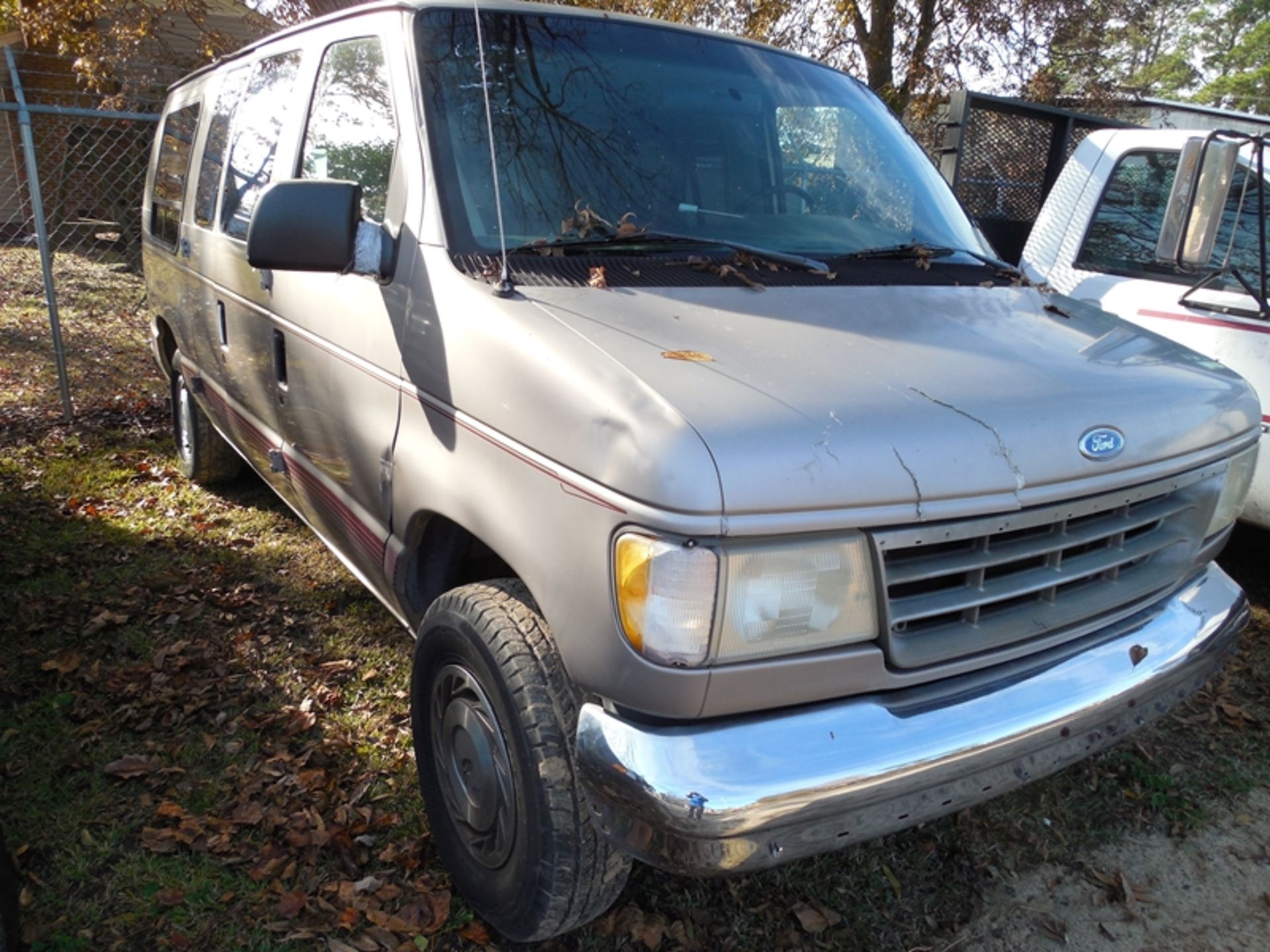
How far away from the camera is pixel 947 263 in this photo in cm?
296

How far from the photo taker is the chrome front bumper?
170 centimetres

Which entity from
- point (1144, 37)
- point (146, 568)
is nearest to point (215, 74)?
point (146, 568)

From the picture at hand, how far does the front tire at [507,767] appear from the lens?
2.00 m

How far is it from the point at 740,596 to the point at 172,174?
14.6 ft

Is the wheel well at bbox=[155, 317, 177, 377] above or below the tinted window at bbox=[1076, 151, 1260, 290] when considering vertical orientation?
below

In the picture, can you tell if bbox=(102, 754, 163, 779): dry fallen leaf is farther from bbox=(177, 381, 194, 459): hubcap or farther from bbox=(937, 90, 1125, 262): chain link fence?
bbox=(937, 90, 1125, 262): chain link fence

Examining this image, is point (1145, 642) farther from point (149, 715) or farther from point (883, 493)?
point (149, 715)

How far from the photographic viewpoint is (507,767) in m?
2.14

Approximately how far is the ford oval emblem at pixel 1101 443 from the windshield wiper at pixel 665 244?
87 cm

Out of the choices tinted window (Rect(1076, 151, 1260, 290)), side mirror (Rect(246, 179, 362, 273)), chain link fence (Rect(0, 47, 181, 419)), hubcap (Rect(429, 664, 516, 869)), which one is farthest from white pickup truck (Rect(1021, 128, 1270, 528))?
chain link fence (Rect(0, 47, 181, 419))

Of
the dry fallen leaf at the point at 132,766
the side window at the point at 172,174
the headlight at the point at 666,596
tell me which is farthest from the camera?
the side window at the point at 172,174

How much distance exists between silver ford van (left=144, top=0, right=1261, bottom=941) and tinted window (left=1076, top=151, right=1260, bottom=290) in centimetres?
166

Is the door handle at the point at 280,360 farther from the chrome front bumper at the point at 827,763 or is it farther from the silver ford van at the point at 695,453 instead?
the chrome front bumper at the point at 827,763

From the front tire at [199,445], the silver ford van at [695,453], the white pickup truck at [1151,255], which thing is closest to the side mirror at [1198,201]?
the silver ford van at [695,453]
